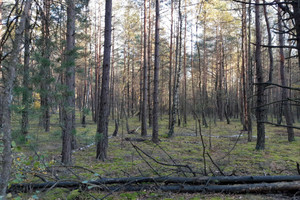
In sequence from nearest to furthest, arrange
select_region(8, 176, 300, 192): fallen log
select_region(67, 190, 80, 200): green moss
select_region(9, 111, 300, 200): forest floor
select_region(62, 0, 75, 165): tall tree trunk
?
1. select_region(9, 111, 300, 200): forest floor
2. select_region(67, 190, 80, 200): green moss
3. select_region(8, 176, 300, 192): fallen log
4. select_region(62, 0, 75, 165): tall tree trunk

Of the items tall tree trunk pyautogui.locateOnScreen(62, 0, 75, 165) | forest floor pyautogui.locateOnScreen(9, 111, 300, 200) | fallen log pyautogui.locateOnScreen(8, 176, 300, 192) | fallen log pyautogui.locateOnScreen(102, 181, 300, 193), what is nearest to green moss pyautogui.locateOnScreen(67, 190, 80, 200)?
forest floor pyautogui.locateOnScreen(9, 111, 300, 200)

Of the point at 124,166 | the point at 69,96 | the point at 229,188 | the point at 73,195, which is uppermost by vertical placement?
the point at 69,96

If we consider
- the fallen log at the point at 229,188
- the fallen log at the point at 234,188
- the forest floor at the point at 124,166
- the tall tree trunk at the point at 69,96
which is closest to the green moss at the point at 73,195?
the forest floor at the point at 124,166

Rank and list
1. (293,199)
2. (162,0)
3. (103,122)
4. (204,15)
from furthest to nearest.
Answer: (204,15), (162,0), (103,122), (293,199)

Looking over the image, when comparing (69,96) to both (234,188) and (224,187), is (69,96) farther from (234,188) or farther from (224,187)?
(234,188)

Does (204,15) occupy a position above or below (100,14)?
below

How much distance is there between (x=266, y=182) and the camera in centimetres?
424

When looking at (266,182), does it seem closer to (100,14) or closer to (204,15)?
(204,15)

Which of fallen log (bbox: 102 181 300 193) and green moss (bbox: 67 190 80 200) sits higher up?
fallen log (bbox: 102 181 300 193)

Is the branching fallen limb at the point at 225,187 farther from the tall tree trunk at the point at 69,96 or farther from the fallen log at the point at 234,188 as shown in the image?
the tall tree trunk at the point at 69,96

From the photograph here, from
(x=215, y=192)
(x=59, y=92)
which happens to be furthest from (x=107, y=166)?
(x=215, y=192)

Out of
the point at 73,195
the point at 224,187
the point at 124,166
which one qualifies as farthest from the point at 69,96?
the point at 224,187

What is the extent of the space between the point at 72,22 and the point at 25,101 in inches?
115

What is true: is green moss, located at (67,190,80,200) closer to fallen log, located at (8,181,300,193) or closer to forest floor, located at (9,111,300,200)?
forest floor, located at (9,111,300,200)
